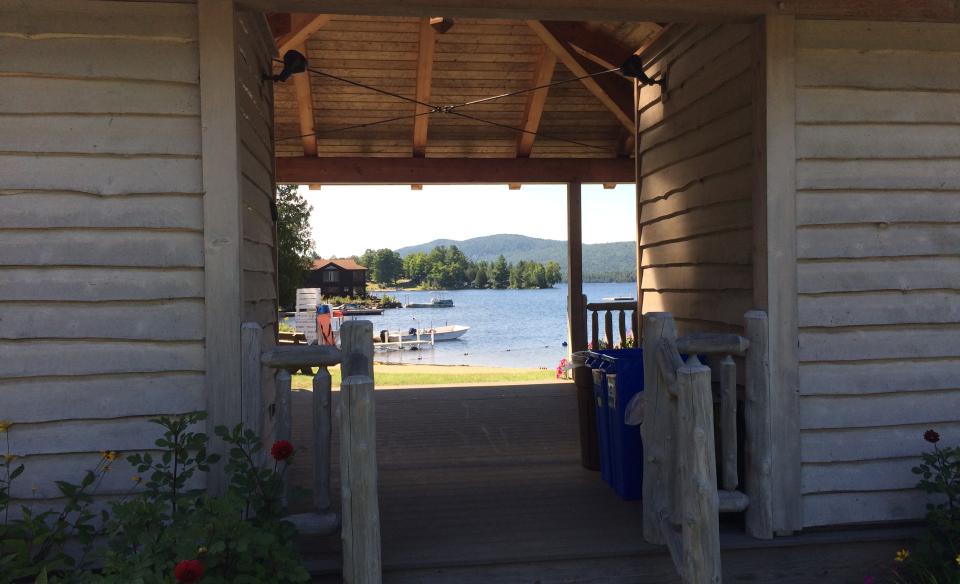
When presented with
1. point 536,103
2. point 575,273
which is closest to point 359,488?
point 536,103

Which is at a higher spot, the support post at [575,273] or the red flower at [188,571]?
the support post at [575,273]

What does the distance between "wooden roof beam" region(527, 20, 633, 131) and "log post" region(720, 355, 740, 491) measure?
12.2ft

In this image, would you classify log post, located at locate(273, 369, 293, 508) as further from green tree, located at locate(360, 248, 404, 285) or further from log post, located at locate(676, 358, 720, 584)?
green tree, located at locate(360, 248, 404, 285)

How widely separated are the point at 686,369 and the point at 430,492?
1.91 meters

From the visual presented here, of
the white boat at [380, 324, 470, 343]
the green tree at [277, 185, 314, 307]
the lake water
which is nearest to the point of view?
the green tree at [277, 185, 314, 307]

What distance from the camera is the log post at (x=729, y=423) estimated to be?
10.9 feet

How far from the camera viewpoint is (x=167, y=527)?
2.72 metres

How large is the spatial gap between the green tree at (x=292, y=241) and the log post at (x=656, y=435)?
19.4m

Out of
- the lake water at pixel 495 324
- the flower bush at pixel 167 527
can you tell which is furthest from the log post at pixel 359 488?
the lake water at pixel 495 324

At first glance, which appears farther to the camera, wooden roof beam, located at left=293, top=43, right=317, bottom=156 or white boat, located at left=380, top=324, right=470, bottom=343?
white boat, located at left=380, top=324, right=470, bottom=343

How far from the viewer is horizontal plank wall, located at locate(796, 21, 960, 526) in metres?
3.53

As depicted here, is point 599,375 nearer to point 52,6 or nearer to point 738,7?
point 738,7

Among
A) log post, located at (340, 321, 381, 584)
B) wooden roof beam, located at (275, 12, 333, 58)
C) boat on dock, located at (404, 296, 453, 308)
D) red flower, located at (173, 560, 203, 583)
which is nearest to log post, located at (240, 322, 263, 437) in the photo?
log post, located at (340, 321, 381, 584)

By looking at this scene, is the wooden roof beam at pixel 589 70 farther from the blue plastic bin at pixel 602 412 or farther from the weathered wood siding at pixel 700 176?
the blue plastic bin at pixel 602 412
